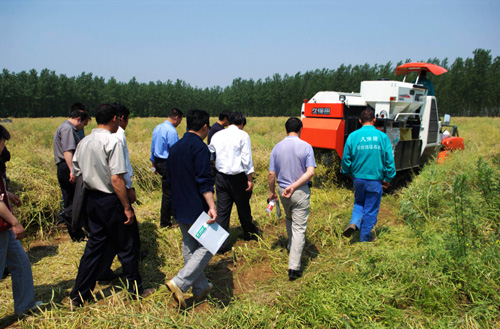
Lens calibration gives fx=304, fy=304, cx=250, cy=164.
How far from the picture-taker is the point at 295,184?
353 centimetres

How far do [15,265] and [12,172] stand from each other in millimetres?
3067

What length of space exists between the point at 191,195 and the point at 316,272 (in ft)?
5.71

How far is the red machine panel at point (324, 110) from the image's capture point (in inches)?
261

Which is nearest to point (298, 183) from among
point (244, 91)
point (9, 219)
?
point (9, 219)

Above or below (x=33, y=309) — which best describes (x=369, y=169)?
above

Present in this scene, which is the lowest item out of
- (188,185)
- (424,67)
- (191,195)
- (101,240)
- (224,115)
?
(101,240)

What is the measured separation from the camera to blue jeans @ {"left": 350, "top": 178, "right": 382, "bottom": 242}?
4.30m

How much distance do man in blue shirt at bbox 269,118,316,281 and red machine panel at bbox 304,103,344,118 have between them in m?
3.26

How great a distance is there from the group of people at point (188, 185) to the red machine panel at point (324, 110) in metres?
2.22

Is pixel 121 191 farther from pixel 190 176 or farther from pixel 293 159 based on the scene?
pixel 293 159

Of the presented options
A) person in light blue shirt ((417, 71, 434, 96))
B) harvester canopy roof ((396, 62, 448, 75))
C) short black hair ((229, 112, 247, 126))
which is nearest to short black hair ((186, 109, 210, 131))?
short black hair ((229, 112, 247, 126))

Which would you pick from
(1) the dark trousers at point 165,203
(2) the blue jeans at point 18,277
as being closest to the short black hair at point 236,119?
(1) the dark trousers at point 165,203

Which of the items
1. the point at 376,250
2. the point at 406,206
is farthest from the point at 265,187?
the point at 376,250

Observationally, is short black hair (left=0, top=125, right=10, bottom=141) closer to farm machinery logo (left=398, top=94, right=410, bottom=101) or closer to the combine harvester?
the combine harvester
